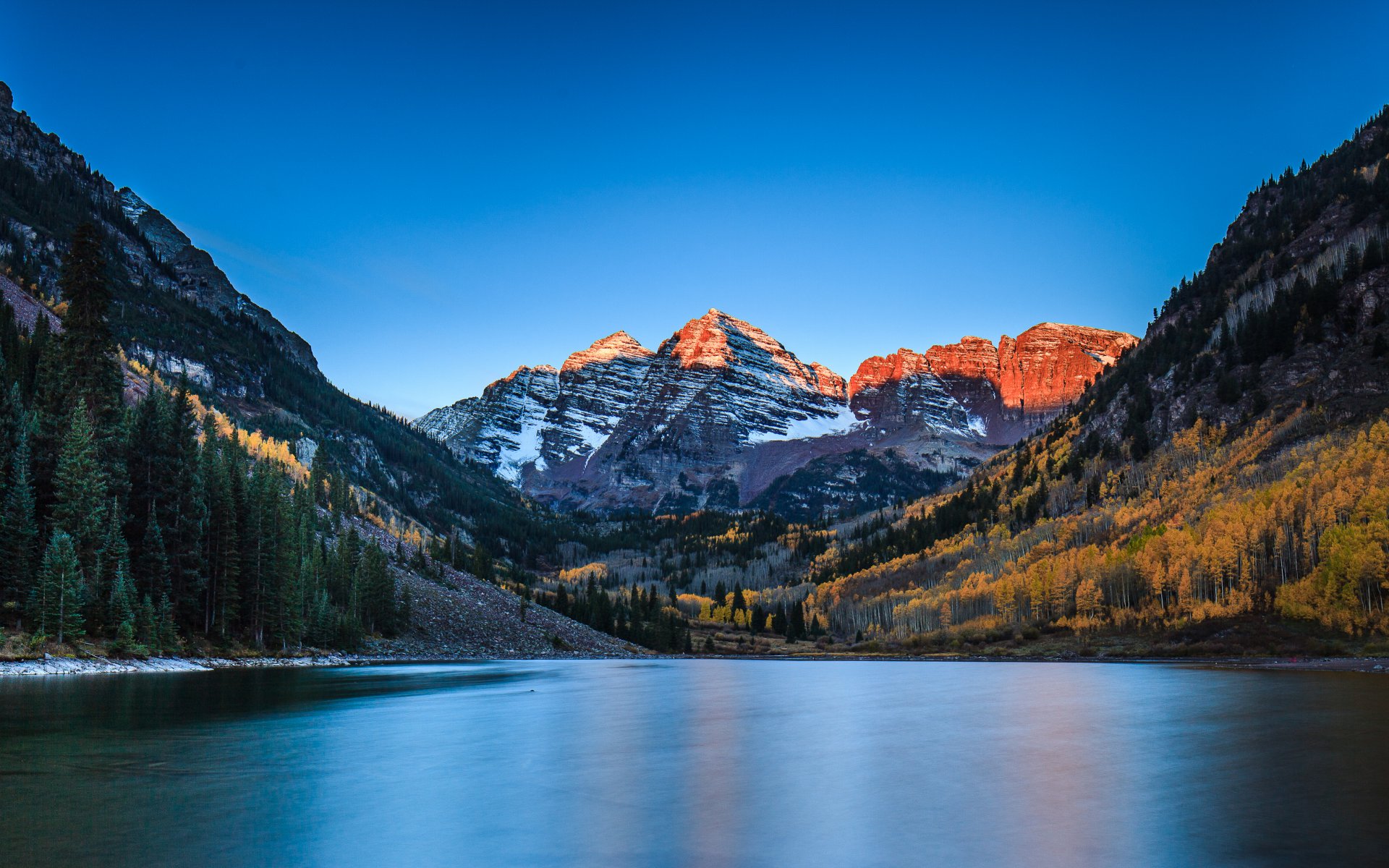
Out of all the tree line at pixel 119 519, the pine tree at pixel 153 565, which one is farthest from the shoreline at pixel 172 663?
the pine tree at pixel 153 565

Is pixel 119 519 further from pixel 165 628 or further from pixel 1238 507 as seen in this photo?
pixel 1238 507

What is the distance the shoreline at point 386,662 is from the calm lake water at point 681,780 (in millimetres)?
7854

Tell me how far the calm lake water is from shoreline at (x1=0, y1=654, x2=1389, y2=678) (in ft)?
25.8

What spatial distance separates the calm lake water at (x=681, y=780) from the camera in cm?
1806

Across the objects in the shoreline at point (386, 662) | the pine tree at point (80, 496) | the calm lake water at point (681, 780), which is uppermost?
the pine tree at point (80, 496)

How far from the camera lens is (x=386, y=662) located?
112 meters

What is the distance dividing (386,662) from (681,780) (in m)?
95.2

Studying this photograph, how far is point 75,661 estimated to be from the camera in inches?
2479

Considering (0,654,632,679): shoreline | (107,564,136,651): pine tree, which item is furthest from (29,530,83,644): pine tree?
(107,564,136,651): pine tree

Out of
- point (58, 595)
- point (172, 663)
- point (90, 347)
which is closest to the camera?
point (58, 595)

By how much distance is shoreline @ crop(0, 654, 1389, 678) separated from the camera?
6116 centimetres

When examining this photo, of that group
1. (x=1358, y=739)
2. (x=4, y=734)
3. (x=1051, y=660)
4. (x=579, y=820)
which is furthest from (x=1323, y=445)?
(x=4, y=734)

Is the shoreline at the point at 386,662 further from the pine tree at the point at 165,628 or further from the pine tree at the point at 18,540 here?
the pine tree at the point at 18,540

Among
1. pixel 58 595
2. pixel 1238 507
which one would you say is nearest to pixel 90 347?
pixel 58 595
